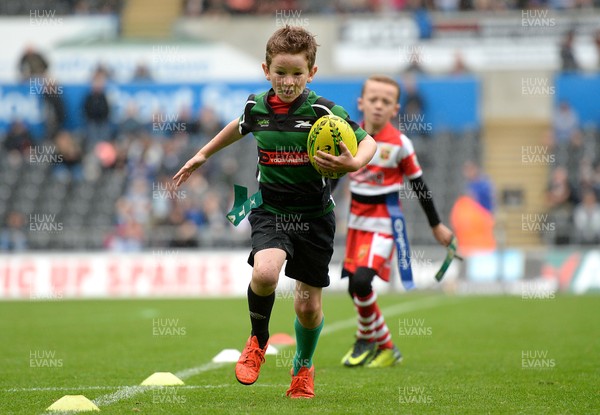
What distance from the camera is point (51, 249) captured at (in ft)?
67.1

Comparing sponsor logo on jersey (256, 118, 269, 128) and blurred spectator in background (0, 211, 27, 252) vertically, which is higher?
sponsor logo on jersey (256, 118, 269, 128)

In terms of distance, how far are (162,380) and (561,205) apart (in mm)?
15593

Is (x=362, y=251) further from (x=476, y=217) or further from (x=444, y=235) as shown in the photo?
(x=476, y=217)

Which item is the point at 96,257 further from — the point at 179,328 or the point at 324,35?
the point at 324,35

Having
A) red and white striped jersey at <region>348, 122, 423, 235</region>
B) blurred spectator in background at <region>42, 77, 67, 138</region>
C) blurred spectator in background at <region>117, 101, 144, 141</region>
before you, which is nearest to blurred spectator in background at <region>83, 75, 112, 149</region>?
blurred spectator in background at <region>117, 101, 144, 141</region>

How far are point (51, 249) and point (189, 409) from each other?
15.2 m

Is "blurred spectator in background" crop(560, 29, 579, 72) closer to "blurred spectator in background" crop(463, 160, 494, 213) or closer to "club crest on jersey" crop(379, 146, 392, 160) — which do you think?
"blurred spectator in background" crop(463, 160, 494, 213)

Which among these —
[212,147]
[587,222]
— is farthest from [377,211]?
[587,222]

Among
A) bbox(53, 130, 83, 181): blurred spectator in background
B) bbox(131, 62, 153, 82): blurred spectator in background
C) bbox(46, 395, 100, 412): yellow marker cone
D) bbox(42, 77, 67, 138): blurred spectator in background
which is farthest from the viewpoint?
bbox(131, 62, 153, 82): blurred spectator in background

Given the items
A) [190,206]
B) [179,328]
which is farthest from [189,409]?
[190,206]

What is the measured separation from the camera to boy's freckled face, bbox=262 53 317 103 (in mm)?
6145

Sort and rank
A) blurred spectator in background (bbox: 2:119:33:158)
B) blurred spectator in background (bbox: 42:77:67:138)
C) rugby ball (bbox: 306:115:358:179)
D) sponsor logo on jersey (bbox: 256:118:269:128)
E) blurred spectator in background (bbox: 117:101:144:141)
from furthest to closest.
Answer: blurred spectator in background (bbox: 42:77:67:138) < blurred spectator in background (bbox: 117:101:144:141) < blurred spectator in background (bbox: 2:119:33:158) < sponsor logo on jersey (bbox: 256:118:269:128) < rugby ball (bbox: 306:115:358:179)

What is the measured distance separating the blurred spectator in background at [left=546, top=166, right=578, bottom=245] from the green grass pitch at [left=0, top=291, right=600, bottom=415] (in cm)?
430

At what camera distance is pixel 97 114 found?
2428cm
